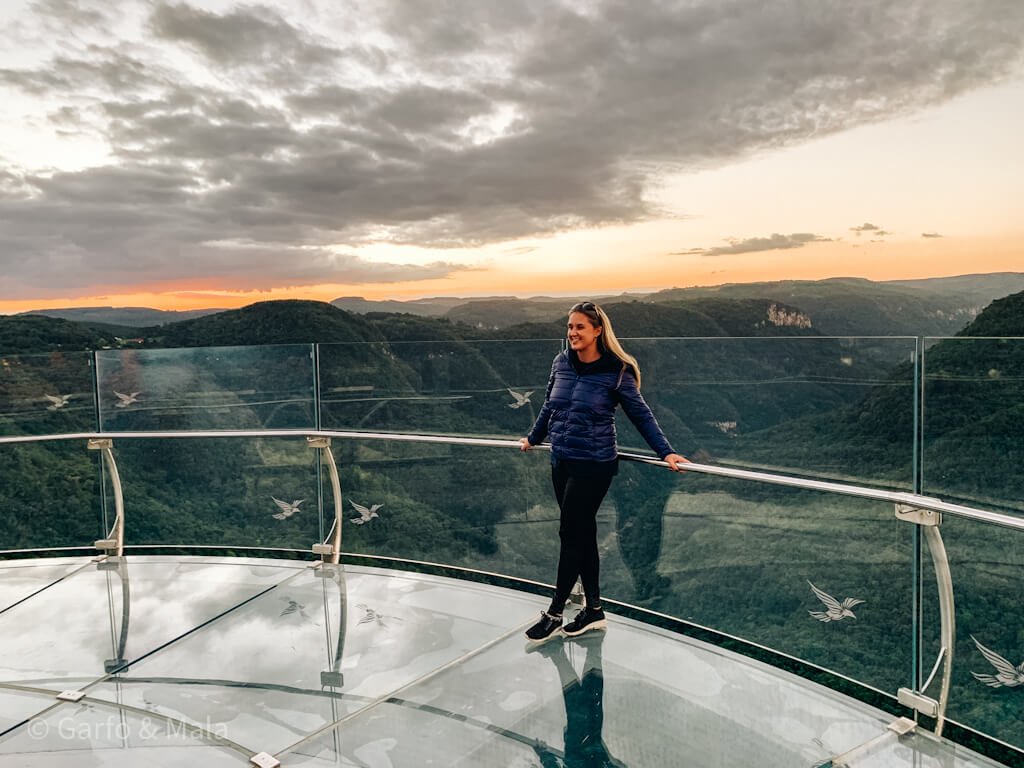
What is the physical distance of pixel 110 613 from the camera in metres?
3.64

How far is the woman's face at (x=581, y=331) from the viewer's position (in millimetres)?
3215

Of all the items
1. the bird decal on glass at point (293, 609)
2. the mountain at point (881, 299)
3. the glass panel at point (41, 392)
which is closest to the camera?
the bird decal on glass at point (293, 609)

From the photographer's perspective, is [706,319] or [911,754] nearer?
[911,754]

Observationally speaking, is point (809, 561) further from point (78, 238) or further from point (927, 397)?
point (78, 238)

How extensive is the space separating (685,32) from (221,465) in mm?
20516

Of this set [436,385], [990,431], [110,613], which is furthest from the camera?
[990,431]

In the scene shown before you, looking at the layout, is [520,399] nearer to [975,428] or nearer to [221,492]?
[221,492]

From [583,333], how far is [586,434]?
1.45ft

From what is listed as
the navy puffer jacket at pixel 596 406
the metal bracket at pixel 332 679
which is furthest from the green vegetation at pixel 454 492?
the metal bracket at pixel 332 679

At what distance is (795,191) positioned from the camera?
30.8 metres

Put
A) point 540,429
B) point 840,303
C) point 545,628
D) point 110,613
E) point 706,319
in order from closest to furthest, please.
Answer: point 545,628 < point 540,429 < point 110,613 < point 706,319 < point 840,303

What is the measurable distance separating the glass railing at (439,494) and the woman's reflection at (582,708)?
0.50 m

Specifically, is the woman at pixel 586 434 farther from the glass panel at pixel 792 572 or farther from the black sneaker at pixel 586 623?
the glass panel at pixel 792 572

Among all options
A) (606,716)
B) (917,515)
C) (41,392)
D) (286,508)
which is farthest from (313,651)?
(41,392)
